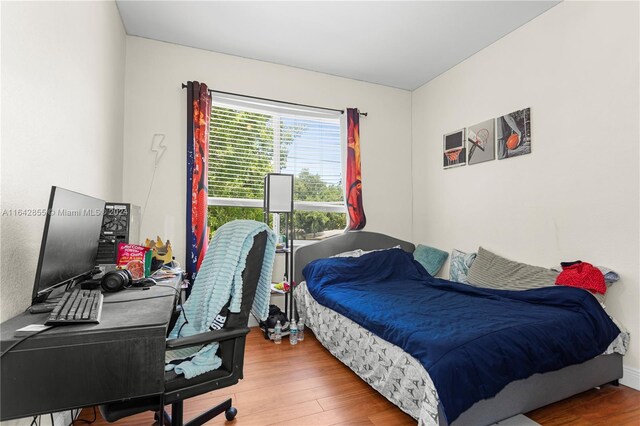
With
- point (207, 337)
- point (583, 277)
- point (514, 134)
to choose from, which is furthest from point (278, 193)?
point (583, 277)

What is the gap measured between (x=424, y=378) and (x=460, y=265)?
6.80 ft

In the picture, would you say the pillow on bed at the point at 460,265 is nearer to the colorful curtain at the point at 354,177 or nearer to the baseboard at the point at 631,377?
the colorful curtain at the point at 354,177

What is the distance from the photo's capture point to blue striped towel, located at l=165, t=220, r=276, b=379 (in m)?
1.36

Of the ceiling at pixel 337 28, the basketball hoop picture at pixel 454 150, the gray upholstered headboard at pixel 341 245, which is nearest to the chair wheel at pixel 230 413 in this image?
the gray upholstered headboard at pixel 341 245

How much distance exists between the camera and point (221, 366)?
1.39m

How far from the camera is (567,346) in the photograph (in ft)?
6.12

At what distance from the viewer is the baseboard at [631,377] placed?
218 centimetres

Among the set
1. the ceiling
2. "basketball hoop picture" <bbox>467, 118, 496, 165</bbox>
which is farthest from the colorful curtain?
"basketball hoop picture" <bbox>467, 118, 496, 165</bbox>

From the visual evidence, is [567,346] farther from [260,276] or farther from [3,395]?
[3,395]

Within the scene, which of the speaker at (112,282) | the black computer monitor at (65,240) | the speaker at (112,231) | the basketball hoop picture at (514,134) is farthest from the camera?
the basketball hoop picture at (514,134)

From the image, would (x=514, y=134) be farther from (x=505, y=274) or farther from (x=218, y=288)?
(x=218, y=288)

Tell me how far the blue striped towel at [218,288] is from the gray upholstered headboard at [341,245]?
1923 millimetres

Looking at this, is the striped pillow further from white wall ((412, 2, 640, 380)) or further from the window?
the window

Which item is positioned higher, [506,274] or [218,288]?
[218,288]
